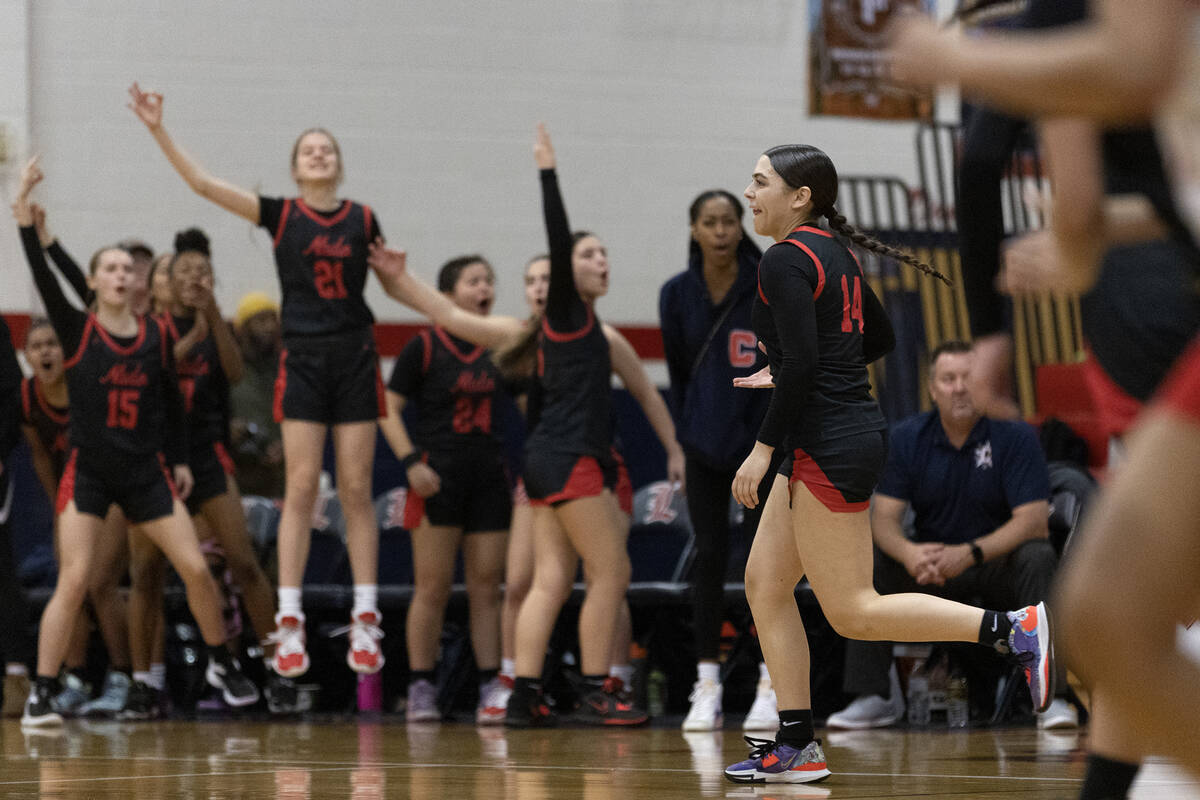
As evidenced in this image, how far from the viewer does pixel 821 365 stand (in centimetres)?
385

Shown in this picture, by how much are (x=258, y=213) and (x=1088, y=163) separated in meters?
4.75

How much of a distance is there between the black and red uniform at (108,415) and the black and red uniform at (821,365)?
11.0 ft

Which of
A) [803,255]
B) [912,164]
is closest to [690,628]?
[803,255]

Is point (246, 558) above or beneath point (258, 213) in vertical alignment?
beneath

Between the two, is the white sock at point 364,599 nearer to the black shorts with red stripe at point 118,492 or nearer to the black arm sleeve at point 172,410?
the black shorts with red stripe at point 118,492

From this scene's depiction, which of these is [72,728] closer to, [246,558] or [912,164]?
[246,558]

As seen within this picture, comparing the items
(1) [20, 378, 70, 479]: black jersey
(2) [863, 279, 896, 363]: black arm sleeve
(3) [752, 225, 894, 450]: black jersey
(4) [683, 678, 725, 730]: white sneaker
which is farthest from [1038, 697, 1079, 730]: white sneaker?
(1) [20, 378, 70, 479]: black jersey

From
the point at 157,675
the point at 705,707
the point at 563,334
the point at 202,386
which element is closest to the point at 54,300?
the point at 202,386

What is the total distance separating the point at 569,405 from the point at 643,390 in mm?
448

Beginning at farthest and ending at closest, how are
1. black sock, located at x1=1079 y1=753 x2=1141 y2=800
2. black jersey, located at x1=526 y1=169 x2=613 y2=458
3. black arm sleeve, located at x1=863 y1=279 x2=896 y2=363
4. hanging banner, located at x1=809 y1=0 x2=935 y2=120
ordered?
1. hanging banner, located at x1=809 y1=0 x2=935 y2=120
2. black jersey, located at x1=526 y1=169 x2=613 y2=458
3. black arm sleeve, located at x1=863 y1=279 x2=896 y2=363
4. black sock, located at x1=1079 y1=753 x2=1141 y2=800

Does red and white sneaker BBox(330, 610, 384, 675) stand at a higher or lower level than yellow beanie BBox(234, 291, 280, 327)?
lower

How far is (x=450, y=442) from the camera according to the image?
677cm

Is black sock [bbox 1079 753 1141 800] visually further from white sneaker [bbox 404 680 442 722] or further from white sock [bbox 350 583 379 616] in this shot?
white sneaker [bbox 404 680 442 722]

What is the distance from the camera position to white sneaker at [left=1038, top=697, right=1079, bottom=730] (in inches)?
225
